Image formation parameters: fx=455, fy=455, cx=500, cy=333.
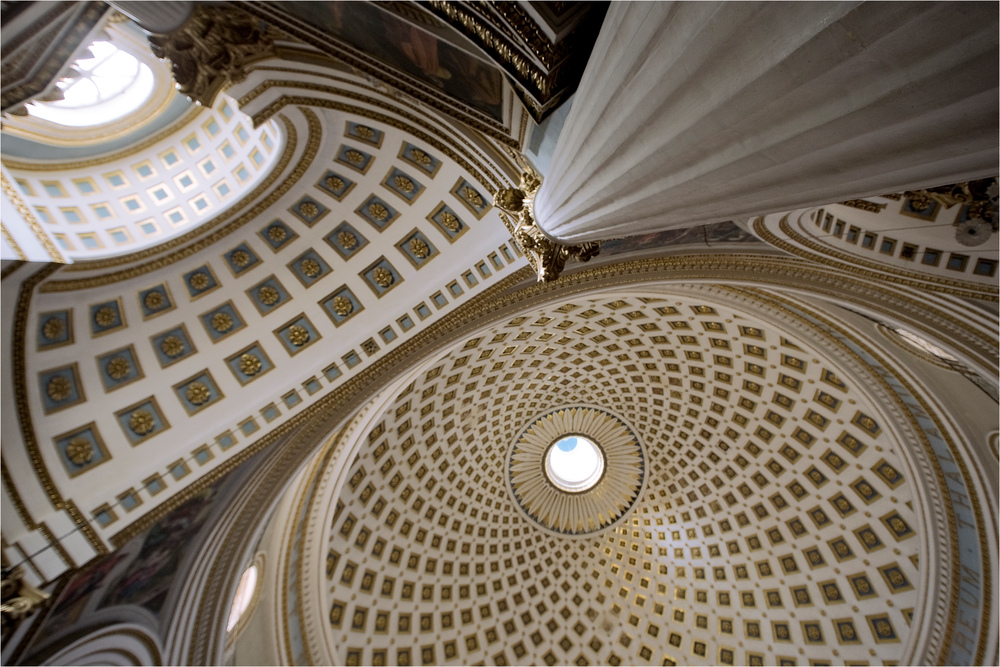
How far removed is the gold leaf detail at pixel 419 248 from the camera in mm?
9242

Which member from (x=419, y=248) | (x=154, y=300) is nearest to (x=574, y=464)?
(x=419, y=248)

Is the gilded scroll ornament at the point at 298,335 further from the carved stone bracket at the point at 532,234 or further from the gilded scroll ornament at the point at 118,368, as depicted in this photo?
the carved stone bracket at the point at 532,234

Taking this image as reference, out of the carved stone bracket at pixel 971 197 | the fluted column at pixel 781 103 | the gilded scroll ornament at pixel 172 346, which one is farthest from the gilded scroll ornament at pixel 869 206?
the gilded scroll ornament at pixel 172 346

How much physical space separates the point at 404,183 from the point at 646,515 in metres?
20.8

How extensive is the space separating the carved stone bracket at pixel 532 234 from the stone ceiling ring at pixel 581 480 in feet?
52.8

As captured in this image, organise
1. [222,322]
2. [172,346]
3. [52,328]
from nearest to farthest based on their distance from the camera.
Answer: [52,328]
[172,346]
[222,322]

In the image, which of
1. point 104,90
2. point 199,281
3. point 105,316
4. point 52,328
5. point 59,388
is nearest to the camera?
point 52,328

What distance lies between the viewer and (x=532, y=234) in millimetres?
6316

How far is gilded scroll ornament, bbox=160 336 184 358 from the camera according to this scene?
822 centimetres

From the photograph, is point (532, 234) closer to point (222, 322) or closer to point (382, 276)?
point (382, 276)

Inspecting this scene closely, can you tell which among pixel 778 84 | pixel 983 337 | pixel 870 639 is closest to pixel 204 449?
pixel 778 84

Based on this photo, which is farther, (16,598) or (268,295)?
(268,295)

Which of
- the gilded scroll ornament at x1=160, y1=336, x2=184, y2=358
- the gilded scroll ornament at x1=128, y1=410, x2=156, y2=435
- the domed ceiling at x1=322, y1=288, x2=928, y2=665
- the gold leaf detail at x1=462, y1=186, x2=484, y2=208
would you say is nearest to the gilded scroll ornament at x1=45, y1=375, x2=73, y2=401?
the gilded scroll ornament at x1=128, y1=410, x2=156, y2=435

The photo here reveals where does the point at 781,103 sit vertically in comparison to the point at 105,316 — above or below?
below
